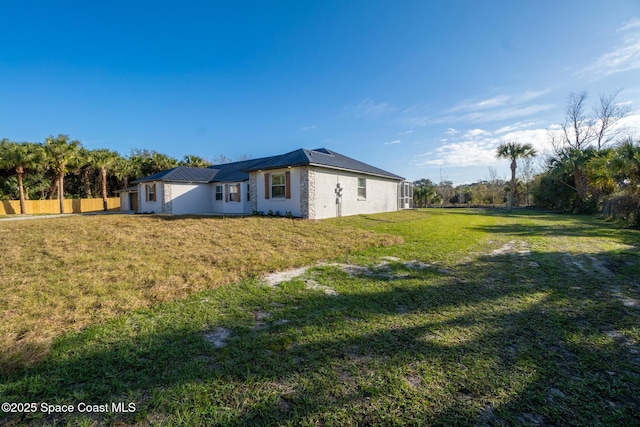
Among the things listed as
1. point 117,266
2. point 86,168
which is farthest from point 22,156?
point 117,266

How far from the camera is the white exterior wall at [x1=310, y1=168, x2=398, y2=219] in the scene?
46.5 feet

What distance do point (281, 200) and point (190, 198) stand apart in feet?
29.3

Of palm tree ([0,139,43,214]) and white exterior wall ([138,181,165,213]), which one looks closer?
white exterior wall ([138,181,165,213])

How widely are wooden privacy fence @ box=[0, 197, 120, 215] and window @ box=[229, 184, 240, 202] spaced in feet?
66.9

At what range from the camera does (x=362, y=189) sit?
694 inches

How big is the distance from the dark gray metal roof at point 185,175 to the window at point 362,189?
1135 centimetres

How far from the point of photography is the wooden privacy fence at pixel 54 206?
79.3 feet

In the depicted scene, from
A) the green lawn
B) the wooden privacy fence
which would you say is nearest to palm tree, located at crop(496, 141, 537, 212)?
the green lawn

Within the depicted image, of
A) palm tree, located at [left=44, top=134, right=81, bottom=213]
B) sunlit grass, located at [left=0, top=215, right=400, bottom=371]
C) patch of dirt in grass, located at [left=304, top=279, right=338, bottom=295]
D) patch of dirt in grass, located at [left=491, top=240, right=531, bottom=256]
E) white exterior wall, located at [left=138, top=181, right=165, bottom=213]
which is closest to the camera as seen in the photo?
sunlit grass, located at [left=0, top=215, right=400, bottom=371]

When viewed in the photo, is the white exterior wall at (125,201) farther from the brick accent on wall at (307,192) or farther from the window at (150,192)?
the brick accent on wall at (307,192)

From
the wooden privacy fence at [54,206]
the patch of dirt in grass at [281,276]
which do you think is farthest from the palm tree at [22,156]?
the patch of dirt in grass at [281,276]

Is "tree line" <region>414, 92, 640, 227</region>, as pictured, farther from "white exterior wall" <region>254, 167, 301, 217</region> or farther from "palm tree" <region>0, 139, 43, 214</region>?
"palm tree" <region>0, 139, 43, 214</region>

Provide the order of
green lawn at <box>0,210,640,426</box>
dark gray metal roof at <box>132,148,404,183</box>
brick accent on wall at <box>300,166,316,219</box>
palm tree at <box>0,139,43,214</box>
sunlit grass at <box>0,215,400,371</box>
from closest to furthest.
Answer: 1. green lawn at <box>0,210,640,426</box>
2. sunlit grass at <box>0,215,400,371</box>
3. brick accent on wall at <box>300,166,316,219</box>
4. dark gray metal roof at <box>132,148,404,183</box>
5. palm tree at <box>0,139,43,214</box>

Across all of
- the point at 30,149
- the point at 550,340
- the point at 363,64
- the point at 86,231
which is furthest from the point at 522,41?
A: the point at 30,149
